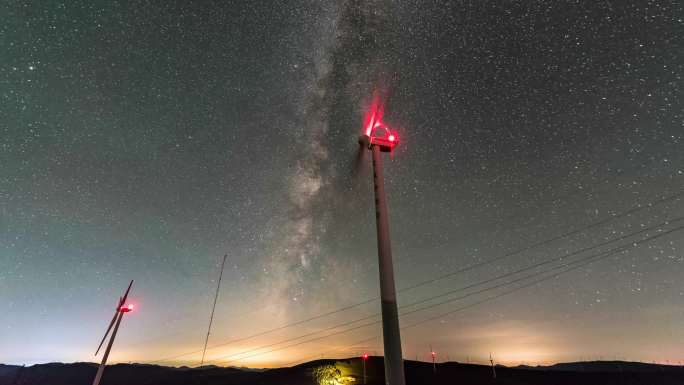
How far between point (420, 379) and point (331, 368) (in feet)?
445

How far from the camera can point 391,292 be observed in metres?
12.8

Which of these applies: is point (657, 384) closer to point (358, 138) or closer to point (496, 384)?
point (496, 384)

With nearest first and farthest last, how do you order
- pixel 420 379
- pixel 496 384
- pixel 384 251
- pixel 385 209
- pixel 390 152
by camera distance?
pixel 384 251 → pixel 385 209 → pixel 390 152 → pixel 496 384 → pixel 420 379

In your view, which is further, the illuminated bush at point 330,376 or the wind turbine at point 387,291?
the illuminated bush at point 330,376

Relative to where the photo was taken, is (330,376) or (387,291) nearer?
(387,291)

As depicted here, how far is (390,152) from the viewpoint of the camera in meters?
20.8

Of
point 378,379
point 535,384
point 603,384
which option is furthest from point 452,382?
point 603,384

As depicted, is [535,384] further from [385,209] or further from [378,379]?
[385,209]

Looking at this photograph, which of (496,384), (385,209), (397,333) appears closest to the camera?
(397,333)

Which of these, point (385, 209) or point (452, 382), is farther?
point (452, 382)

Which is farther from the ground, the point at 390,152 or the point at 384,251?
the point at 390,152

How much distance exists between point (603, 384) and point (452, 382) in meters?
99.7

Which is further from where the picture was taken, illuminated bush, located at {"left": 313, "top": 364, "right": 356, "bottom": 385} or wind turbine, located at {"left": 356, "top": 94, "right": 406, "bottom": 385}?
illuminated bush, located at {"left": 313, "top": 364, "right": 356, "bottom": 385}

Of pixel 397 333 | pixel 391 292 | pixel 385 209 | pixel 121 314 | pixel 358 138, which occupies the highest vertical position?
pixel 358 138
